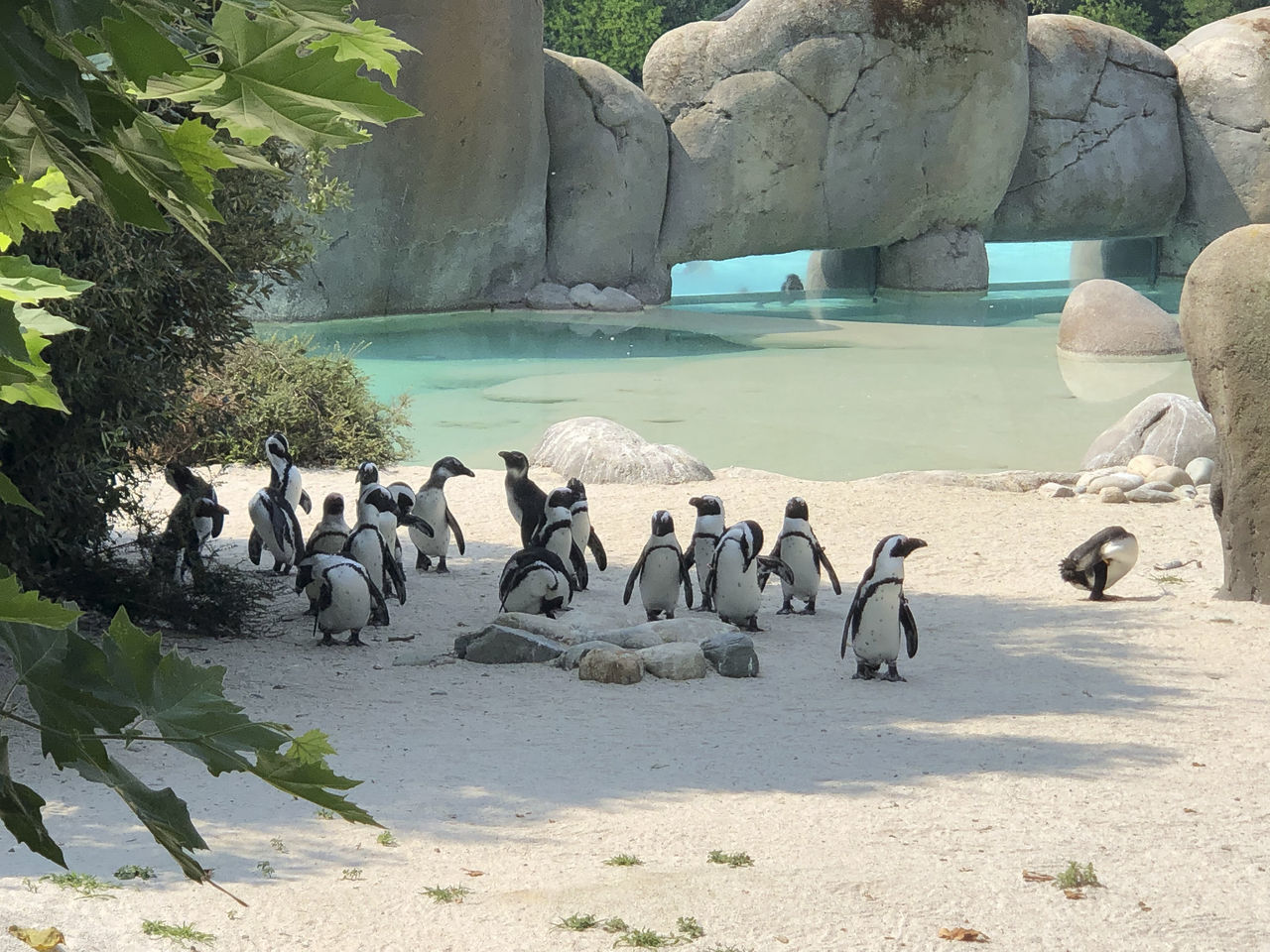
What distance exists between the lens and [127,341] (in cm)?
584

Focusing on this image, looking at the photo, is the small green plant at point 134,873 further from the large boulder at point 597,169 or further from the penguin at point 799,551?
the large boulder at point 597,169

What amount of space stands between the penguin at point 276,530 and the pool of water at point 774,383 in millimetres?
4453

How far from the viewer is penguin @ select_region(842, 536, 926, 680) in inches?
245

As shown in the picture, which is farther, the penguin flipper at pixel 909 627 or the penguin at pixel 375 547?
the penguin at pixel 375 547

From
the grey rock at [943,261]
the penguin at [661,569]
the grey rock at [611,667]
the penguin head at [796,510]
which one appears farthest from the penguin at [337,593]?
the grey rock at [943,261]

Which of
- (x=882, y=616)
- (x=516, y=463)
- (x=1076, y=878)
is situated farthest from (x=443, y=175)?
(x=1076, y=878)

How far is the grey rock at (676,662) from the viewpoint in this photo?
20.5ft

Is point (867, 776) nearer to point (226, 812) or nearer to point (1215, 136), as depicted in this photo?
point (226, 812)

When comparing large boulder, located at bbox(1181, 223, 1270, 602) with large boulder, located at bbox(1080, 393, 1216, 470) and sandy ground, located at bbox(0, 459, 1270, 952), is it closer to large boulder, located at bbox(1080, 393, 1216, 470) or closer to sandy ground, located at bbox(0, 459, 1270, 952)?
sandy ground, located at bbox(0, 459, 1270, 952)

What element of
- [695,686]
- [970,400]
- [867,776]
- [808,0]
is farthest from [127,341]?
[808,0]

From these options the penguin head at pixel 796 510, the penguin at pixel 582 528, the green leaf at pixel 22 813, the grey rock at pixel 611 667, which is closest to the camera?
the green leaf at pixel 22 813

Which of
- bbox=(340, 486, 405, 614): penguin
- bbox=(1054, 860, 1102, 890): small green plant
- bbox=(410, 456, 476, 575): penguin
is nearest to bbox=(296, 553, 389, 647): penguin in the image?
bbox=(340, 486, 405, 614): penguin

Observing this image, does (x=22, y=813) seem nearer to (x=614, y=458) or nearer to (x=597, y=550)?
(x=597, y=550)

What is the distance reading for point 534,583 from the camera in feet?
23.8
